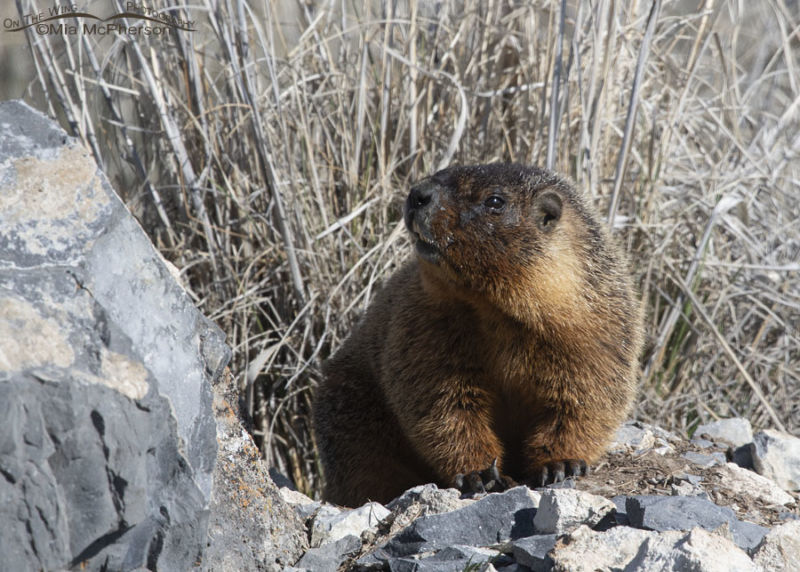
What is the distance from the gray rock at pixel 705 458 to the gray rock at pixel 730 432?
407mm

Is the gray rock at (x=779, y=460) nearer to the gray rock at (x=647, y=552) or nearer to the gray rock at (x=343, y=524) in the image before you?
the gray rock at (x=647, y=552)

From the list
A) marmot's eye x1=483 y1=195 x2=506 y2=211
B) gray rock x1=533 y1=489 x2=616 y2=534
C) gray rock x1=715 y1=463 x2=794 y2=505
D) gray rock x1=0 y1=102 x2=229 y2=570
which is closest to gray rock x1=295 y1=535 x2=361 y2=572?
gray rock x1=0 y1=102 x2=229 y2=570

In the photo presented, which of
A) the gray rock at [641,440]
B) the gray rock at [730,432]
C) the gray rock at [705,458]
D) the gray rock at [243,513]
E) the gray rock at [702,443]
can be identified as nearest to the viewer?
the gray rock at [243,513]

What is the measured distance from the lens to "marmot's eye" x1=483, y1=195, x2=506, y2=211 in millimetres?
3619

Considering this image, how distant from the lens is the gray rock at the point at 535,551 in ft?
8.91

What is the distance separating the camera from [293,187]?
5066mm

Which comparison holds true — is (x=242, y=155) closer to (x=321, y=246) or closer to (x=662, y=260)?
(x=321, y=246)

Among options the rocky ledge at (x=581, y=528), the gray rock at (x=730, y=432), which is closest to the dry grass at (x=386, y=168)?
the gray rock at (x=730, y=432)

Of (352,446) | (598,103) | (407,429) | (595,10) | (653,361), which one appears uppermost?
(595,10)

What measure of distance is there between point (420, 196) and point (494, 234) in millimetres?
346

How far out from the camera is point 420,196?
11.6 feet

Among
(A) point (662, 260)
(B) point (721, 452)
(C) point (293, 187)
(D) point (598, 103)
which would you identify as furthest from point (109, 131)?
(B) point (721, 452)

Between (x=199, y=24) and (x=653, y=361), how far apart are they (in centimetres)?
377

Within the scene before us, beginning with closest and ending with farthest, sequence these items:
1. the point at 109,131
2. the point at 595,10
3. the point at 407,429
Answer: the point at 407,429 < the point at 595,10 < the point at 109,131
